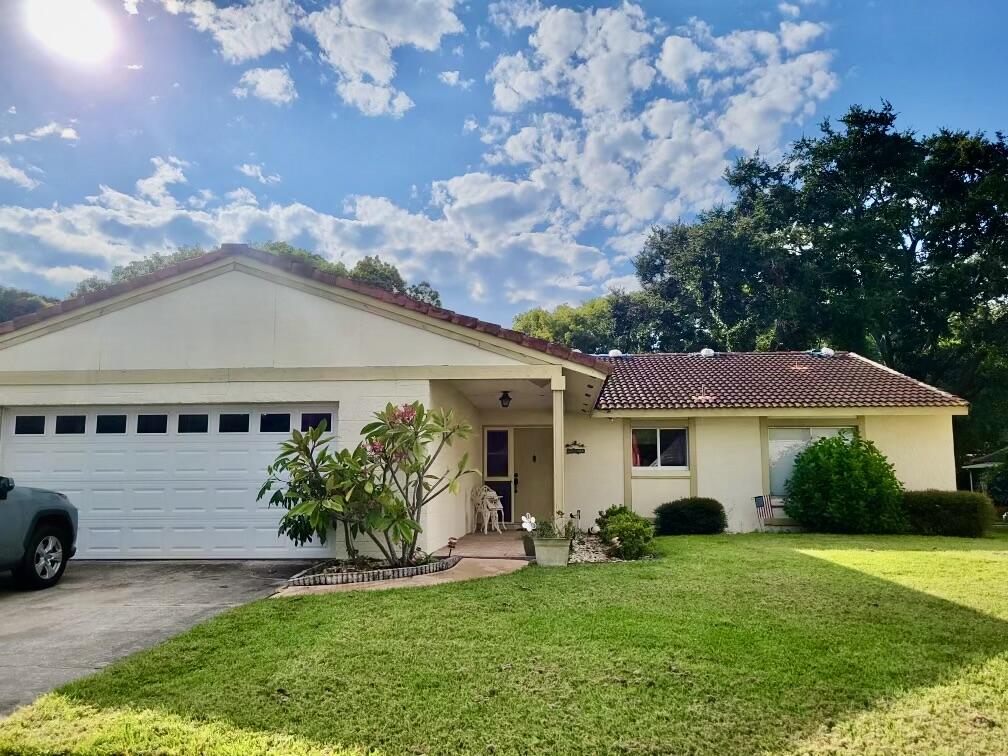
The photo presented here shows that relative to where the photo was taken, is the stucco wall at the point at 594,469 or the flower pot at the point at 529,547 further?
the stucco wall at the point at 594,469

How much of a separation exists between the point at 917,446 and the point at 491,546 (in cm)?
1042

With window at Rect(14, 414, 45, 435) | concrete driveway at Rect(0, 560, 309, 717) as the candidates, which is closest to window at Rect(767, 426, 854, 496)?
concrete driveway at Rect(0, 560, 309, 717)

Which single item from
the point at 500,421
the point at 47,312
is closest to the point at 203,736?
the point at 47,312

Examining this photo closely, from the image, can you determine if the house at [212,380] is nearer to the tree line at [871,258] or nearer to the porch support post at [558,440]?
the porch support post at [558,440]

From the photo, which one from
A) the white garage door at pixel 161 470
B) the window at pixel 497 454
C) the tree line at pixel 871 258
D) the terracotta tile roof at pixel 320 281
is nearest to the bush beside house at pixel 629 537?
the terracotta tile roof at pixel 320 281

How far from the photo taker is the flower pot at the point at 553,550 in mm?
8695

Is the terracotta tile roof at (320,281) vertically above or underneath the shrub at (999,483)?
above

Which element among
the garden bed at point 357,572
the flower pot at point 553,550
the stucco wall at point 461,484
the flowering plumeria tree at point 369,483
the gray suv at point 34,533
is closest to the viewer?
the gray suv at point 34,533

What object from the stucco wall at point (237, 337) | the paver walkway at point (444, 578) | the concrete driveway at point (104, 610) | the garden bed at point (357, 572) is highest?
the stucco wall at point (237, 337)

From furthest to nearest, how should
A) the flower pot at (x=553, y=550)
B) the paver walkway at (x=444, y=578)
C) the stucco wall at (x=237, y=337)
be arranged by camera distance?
the stucco wall at (x=237, y=337) < the flower pot at (x=553, y=550) < the paver walkway at (x=444, y=578)

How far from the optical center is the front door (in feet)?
51.0

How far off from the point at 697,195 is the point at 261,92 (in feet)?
71.3

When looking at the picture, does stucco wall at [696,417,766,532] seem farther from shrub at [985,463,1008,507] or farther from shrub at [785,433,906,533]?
shrub at [985,463,1008,507]

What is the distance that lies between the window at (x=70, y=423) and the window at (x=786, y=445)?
1348 centimetres
